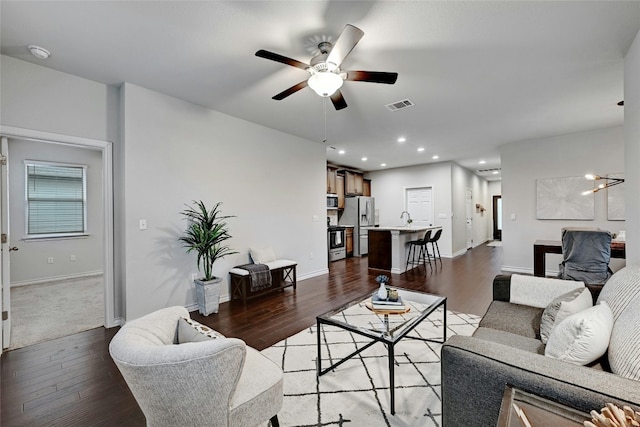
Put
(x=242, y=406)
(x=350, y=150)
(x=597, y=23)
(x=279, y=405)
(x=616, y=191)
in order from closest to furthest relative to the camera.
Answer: (x=242, y=406), (x=279, y=405), (x=597, y=23), (x=616, y=191), (x=350, y=150)

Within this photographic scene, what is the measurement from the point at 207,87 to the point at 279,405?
317 centimetres

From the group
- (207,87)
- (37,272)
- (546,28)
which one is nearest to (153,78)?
(207,87)

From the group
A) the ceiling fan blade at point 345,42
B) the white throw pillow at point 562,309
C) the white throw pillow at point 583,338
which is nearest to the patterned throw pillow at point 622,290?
the white throw pillow at point 562,309

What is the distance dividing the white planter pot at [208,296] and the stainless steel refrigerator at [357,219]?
4.93m

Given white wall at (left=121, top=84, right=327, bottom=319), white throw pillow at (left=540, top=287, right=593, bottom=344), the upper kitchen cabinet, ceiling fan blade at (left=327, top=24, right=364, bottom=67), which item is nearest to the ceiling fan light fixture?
ceiling fan blade at (left=327, top=24, right=364, bottom=67)

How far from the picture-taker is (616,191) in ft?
15.2

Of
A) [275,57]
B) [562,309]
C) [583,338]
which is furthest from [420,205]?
[583,338]

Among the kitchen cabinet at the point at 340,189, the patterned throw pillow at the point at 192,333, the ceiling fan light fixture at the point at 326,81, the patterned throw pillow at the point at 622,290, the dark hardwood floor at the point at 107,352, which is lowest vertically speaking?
the dark hardwood floor at the point at 107,352

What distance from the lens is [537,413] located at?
88 centimetres

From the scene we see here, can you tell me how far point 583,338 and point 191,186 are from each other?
3.83m

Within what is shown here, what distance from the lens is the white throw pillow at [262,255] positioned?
13.9 feet

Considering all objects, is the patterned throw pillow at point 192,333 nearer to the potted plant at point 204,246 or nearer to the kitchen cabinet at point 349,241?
the potted plant at point 204,246

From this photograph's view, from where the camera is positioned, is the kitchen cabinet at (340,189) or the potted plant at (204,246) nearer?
the potted plant at (204,246)

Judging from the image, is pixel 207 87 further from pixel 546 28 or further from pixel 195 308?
pixel 546 28
